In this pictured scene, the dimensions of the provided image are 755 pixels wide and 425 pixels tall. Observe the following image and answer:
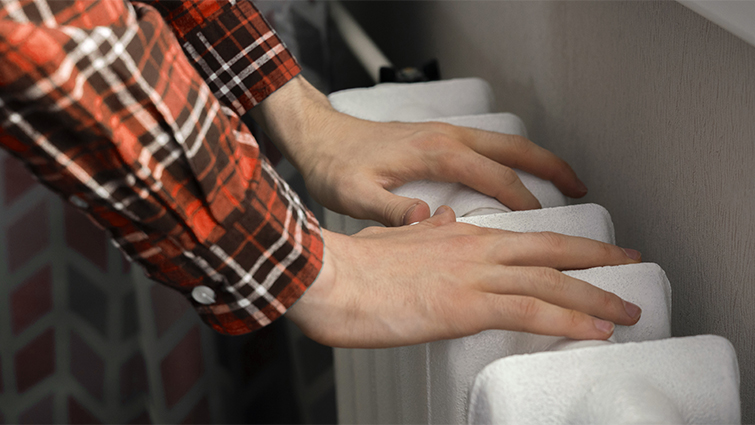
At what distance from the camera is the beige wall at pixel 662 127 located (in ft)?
1.14

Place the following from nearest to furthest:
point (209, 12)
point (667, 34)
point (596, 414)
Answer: point (596, 414), point (667, 34), point (209, 12)

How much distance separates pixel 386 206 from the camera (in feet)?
1.61

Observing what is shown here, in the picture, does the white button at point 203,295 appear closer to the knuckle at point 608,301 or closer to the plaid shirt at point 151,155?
the plaid shirt at point 151,155

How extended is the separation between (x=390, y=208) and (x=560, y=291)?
16 cm

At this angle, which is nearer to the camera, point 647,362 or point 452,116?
point 647,362

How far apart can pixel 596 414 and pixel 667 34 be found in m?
0.26

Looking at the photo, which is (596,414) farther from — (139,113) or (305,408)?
(305,408)

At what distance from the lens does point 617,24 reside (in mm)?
455

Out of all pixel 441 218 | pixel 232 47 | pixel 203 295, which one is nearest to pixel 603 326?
pixel 441 218

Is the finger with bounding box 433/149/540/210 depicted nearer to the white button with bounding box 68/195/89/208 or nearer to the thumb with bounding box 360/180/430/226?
the thumb with bounding box 360/180/430/226

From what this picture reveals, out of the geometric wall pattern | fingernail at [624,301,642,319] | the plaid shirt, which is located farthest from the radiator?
the geometric wall pattern

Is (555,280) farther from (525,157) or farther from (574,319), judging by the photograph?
(525,157)

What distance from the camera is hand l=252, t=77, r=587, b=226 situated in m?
0.49

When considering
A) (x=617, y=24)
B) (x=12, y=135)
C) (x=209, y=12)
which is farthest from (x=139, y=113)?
(x=617, y=24)
